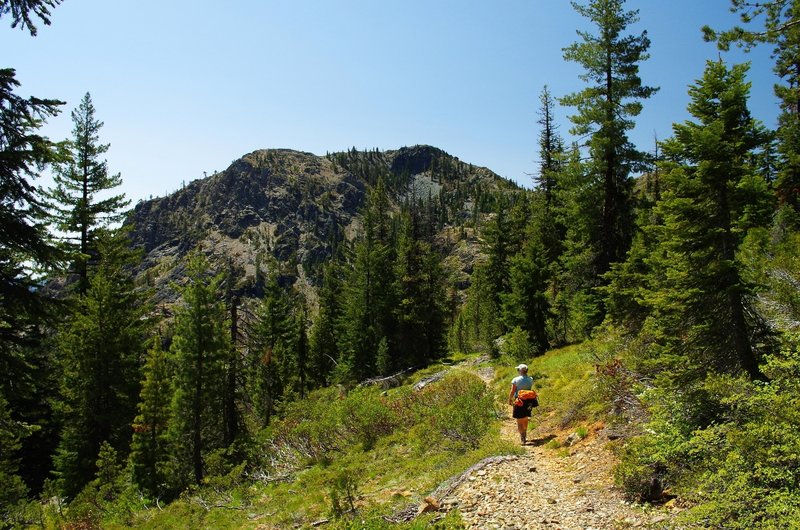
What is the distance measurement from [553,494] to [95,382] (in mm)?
24816

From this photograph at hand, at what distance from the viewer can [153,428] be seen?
22750 mm

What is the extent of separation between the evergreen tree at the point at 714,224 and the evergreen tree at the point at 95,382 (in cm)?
2591

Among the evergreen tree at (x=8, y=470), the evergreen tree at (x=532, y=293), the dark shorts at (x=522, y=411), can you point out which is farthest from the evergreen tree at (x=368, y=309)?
the dark shorts at (x=522, y=411)

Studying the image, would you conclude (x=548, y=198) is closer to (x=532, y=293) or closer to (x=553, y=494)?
(x=532, y=293)

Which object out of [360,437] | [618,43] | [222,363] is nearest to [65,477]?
[222,363]

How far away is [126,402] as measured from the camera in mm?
24812

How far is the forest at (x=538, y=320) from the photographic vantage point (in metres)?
7.26

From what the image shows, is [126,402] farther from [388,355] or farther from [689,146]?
[689,146]

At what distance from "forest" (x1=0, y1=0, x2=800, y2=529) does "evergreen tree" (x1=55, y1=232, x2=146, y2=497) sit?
11cm

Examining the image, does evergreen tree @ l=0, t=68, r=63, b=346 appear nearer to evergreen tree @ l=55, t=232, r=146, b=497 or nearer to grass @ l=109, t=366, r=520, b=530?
grass @ l=109, t=366, r=520, b=530

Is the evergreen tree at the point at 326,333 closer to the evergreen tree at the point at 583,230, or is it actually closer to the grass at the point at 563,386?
the grass at the point at 563,386

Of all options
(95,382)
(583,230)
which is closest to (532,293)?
(583,230)

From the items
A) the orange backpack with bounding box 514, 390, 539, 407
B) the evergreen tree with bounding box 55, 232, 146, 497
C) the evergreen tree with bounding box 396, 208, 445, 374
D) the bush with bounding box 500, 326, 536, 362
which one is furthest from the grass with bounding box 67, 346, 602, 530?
the evergreen tree with bounding box 396, 208, 445, 374

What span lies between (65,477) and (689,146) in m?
29.9
